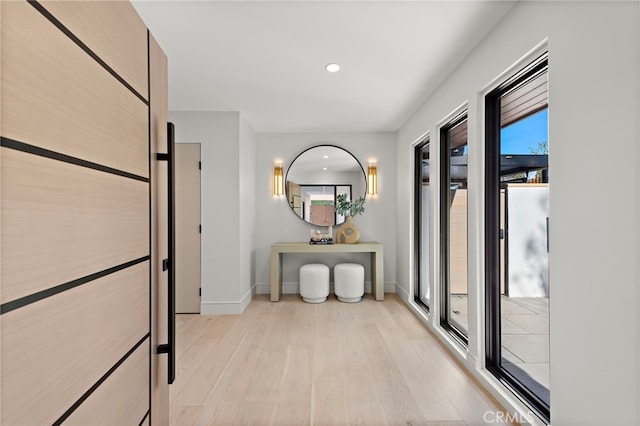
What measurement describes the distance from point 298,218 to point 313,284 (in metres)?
1.13

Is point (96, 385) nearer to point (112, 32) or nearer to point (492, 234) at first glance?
point (112, 32)

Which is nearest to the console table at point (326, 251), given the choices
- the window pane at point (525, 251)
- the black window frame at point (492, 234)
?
the window pane at point (525, 251)

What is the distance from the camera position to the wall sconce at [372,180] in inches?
207

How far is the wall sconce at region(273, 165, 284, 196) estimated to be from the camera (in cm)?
524

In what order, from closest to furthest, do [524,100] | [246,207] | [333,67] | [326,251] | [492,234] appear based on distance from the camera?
[524,100] < [492,234] < [333,67] < [246,207] < [326,251]

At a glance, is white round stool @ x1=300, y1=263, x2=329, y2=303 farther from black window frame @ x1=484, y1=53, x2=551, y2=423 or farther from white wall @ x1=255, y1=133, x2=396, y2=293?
black window frame @ x1=484, y1=53, x2=551, y2=423

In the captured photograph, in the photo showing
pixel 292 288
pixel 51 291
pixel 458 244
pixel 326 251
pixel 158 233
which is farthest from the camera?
pixel 292 288

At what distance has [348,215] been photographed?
5.09 m

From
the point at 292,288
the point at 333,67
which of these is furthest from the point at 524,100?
the point at 292,288

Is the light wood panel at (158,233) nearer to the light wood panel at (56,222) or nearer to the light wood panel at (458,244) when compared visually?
the light wood panel at (56,222)

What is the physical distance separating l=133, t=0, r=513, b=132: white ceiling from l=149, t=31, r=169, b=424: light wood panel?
90cm

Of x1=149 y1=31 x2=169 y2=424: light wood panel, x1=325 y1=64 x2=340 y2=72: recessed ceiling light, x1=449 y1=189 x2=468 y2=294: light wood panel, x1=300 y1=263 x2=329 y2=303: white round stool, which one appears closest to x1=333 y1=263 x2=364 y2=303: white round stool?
x1=300 y1=263 x2=329 y2=303: white round stool

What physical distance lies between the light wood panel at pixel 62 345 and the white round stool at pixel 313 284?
3496mm

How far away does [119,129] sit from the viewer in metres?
1.11
